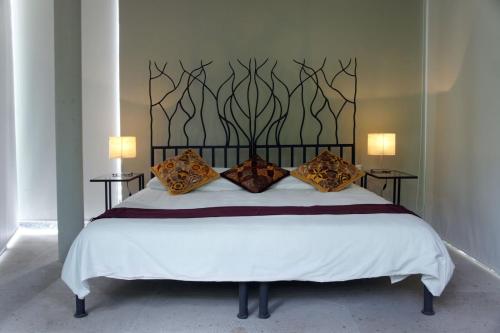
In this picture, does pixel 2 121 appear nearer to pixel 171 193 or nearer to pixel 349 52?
pixel 171 193

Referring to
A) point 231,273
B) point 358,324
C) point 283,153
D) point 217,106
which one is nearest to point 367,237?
point 358,324

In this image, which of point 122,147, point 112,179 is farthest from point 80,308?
point 122,147

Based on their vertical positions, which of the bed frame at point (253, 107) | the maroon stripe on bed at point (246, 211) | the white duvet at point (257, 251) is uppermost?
the bed frame at point (253, 107)

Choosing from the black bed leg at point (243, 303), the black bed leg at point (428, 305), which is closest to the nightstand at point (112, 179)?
the black bed leg at point (243, 303)

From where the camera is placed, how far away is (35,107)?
4.32 m

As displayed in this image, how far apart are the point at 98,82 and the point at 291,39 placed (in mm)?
1953

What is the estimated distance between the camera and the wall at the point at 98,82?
435 centimetres

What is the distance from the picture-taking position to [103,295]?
2799 mm

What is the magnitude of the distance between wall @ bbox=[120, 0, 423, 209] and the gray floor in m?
1.85

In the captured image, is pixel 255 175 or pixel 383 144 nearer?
pixel 255 175

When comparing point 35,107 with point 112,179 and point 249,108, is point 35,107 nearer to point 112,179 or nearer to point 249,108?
point 112,179

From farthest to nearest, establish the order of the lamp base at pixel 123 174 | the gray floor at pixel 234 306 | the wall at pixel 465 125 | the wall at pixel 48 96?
the wall at pixel 48 96 < the lamp base at pixel 123 174 < the wall at pixel 465 125 < the gray floor at pixel 234 306

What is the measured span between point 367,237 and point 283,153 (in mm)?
2083

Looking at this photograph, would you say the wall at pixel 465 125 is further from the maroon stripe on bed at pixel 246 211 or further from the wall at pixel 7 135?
the wall at pixel 7 135
